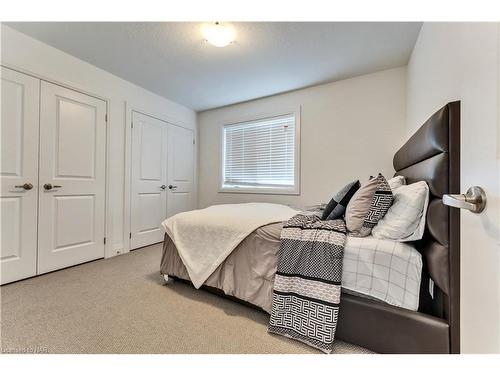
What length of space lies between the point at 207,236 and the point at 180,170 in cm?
239

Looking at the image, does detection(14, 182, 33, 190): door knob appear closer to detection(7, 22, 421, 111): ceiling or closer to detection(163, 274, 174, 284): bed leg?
detection(7, 22, 421, 111): ceiling

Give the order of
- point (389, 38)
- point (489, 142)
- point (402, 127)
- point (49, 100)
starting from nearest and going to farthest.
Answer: point (489, 142), point (389, 38), point (49, 100), point (402, 127)

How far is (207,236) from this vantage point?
183cm

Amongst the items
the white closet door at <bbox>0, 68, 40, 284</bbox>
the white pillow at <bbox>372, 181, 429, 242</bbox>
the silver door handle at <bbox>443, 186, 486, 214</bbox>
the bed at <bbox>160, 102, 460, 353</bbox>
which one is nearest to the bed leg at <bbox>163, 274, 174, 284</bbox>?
the bed at <bbox>160, 102, 460, 353</bbox>

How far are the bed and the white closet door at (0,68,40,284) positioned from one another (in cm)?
230

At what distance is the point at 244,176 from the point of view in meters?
3.89

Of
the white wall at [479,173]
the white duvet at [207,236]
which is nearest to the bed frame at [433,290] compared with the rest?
the white wall at [479,173]

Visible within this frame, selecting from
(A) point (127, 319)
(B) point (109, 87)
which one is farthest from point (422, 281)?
(B) point (109, 87)

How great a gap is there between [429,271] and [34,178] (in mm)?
3309

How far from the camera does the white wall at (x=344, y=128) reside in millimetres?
2717

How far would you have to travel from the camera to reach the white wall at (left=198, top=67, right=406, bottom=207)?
2.72 meters
